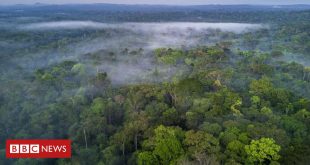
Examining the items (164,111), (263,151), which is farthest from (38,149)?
(263,151)

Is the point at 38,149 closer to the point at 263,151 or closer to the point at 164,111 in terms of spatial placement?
the point at 164,111

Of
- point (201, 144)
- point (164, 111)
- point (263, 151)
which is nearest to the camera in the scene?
point (263, 151)

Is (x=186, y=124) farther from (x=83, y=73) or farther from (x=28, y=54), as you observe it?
(x=28, y=54)

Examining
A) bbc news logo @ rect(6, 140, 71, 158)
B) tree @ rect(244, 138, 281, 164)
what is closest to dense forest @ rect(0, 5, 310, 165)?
tree @ rect(244, 138, 281, 164)

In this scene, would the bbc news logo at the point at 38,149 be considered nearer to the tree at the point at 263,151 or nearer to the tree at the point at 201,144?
the tree at the point at 201,144

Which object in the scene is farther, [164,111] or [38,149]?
[164,111]

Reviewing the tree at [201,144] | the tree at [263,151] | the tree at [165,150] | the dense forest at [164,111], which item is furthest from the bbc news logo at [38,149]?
the tree at [263,151]

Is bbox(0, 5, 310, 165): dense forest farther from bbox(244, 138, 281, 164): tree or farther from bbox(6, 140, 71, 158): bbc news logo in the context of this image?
bbox(6, 140, 71, 158): bbc news logo

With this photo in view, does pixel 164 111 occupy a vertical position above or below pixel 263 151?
above

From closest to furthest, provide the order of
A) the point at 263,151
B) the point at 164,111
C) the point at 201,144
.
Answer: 1. the point at 263,151
2. the point at 201,144
3. the point at 164,111
